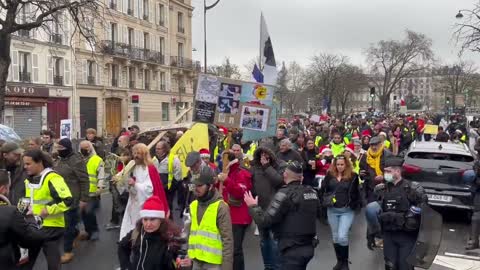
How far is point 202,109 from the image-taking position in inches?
406

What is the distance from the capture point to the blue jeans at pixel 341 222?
268 inches

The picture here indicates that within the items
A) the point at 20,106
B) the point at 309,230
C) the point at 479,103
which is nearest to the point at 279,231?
the point at 309,230

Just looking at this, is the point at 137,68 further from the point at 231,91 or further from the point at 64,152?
the point at 64,152

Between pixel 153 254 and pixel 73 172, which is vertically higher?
pixel 73 172

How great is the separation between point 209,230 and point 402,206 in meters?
2.14

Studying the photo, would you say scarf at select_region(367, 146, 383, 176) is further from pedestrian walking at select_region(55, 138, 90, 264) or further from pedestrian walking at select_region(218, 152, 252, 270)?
pedestrian walking at select_region(55, 138, 90, 264)

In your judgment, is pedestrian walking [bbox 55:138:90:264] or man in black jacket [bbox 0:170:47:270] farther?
pedestrian walking [bbox 55:138:90:264]

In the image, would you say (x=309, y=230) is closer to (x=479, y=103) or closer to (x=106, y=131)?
(x=106, y=131)

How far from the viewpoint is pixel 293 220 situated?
189 inches

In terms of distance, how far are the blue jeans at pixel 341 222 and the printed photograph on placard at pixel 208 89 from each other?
4.18 m

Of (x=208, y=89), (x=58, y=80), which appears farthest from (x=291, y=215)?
(x=58, y=80)

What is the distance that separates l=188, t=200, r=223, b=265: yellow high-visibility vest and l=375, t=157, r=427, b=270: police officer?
1.92 metres

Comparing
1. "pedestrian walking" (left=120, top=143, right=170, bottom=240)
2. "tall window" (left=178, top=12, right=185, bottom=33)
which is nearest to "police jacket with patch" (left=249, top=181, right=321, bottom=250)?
"pedestrian walking" (left=120, top=143, right=170, bottom=240)

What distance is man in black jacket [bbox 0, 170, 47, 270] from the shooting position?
3750 millimetres
